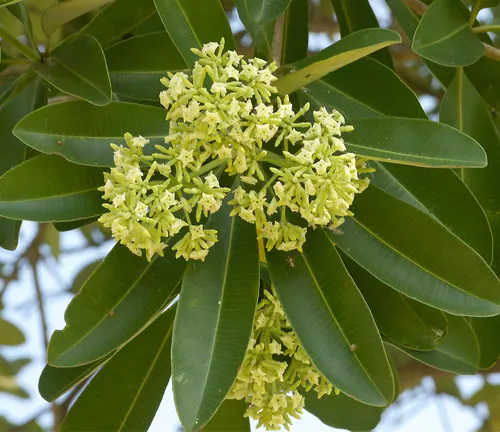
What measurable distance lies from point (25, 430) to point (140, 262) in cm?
167

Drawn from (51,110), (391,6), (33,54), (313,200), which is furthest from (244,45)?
(313,200)

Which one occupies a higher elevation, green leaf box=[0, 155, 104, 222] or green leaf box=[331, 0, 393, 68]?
green leaf box=[331, 0, 393, 68]

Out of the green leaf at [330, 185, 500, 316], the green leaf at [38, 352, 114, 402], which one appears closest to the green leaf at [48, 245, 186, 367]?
the green leaf at [38, 352, 114, 402]

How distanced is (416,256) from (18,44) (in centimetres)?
90

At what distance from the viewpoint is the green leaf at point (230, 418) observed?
174cm

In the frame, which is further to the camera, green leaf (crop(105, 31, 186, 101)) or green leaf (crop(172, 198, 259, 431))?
green leaf (crop(105, 31, 186, 101))

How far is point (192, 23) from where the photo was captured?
4.73ft

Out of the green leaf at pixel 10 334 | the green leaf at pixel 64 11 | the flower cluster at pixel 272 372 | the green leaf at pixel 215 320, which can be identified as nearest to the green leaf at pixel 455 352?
the flower cluster at pixel 272 372

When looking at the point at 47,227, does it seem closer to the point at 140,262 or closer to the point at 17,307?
the point at 17,307

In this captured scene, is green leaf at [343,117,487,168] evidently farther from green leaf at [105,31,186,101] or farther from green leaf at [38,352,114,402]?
green leaf at [38,352,114,402]

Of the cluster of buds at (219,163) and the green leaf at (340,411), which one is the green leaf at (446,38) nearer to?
the cluster of buds at (219,163)

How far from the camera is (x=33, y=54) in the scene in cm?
170

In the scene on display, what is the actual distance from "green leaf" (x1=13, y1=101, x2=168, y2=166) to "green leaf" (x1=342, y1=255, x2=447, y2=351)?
48cm

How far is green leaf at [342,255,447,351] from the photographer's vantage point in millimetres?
1529
